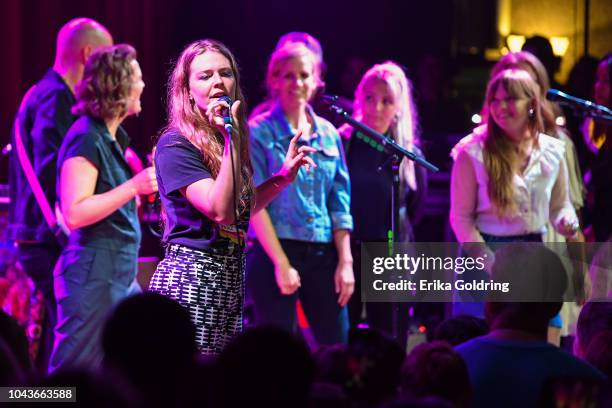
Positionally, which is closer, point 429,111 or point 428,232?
point 428,232

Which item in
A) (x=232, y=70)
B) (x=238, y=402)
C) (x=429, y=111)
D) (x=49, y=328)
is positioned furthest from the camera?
(x=429, y=111)

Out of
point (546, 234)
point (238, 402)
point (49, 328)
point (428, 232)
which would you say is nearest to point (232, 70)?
point (238, 402)

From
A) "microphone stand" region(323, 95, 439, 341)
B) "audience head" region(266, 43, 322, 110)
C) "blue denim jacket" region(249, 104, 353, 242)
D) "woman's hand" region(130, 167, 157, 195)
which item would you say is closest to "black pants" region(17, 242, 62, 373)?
"woman's hand" region(130, 167, 157, 195)

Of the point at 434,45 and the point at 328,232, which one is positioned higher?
the point at 434,45

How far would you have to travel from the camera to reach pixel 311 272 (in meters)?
4.96

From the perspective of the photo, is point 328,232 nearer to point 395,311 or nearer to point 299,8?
point 395,311

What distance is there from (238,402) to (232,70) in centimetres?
162

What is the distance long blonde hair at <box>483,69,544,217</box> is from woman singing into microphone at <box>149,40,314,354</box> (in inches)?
61.7

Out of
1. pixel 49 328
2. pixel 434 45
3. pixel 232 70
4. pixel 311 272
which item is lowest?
pixel 49 328

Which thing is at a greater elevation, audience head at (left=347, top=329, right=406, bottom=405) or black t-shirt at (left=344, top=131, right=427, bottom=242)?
black t-shirt at (left=344, top=131, right=427, bottom=242)

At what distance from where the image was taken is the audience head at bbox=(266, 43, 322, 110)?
506 cm

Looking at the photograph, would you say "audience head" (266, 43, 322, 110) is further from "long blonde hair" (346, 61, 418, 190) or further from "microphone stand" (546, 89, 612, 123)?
"microphone stand" (546, 89, 612, 123)

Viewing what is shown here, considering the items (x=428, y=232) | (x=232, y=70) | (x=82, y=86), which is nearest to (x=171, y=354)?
(x=232, y=70)

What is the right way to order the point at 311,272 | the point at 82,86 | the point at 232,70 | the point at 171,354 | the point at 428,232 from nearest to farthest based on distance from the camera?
1. the point at 171,354
2. the point at 232,70
3. the point at 82,86
4. the point at 311,272
5. the point at 428,232
